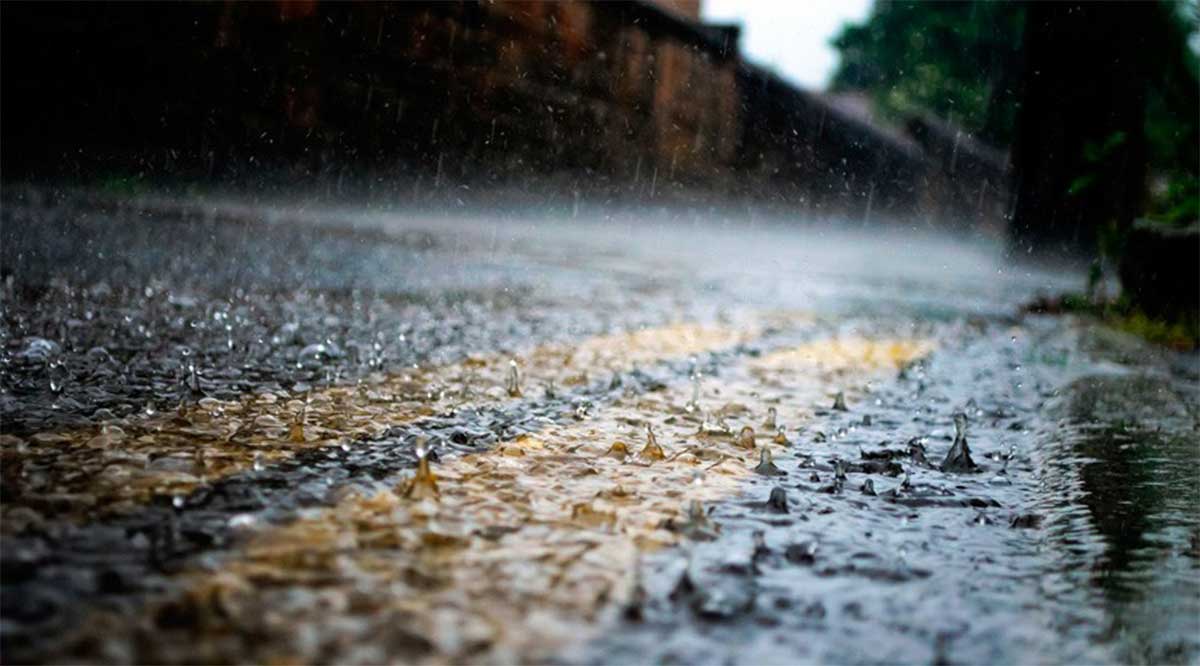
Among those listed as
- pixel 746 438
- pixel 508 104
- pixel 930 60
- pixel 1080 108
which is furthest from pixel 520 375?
pixel 930 60

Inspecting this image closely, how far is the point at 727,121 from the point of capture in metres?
13.4

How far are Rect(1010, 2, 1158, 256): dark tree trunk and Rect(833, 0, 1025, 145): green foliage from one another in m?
13.7

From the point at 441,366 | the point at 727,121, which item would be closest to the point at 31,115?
the point at 441,366

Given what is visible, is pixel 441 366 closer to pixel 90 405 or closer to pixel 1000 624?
pixel 90 405

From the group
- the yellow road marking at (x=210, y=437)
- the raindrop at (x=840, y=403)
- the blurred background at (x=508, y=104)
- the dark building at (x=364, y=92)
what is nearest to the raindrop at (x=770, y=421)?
the raindrop at (x=840, y=403)

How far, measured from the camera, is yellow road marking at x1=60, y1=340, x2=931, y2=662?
3.53 feet

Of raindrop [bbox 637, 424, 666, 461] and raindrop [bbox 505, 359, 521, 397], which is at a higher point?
raindrop [bbox 637, 424, 666, 461]

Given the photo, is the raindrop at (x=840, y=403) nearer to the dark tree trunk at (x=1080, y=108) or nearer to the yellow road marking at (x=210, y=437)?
the yellow road marking at (x=210, y=437)

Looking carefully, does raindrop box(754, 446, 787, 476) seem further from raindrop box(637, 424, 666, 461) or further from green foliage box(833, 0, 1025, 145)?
green foliage box(833, 0, 1025, 145)

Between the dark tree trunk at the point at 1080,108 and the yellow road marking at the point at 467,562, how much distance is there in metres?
9.06

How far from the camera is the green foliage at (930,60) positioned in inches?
1156

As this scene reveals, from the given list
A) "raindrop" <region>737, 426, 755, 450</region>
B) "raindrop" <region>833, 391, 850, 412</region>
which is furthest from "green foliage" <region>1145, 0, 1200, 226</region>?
"raindrop" <region>737, 426, 755, 450</region>

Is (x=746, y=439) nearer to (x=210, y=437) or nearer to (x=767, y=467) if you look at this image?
(x=767, y=467)

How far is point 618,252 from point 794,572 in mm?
8413
